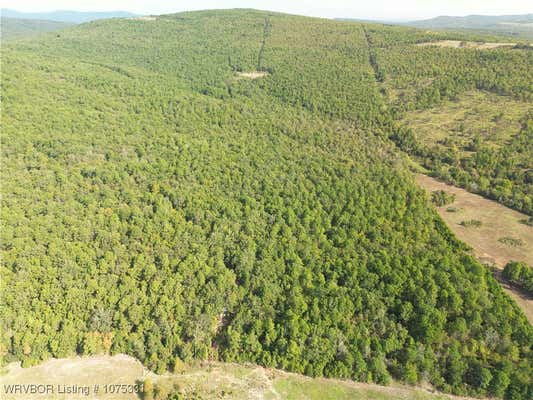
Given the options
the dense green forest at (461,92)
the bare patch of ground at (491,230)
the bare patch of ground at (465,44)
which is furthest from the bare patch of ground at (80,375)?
the bare patch of ground at (465,44)

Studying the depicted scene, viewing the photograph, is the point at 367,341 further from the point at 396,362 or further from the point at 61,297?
the point at 61,297

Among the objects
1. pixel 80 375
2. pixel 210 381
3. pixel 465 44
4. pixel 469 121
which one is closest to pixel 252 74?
pixel 469 121

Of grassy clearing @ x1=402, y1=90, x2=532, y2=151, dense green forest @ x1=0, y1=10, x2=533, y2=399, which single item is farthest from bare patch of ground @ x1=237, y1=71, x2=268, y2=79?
grassy clearing @ x1=402, y1=90, x2=532, y2=151

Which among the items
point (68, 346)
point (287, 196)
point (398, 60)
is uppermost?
point (398, 60)

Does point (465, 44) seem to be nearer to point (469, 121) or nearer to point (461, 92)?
point (461, 92)

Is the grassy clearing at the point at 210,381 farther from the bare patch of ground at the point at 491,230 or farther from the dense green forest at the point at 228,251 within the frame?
the bare patch of ground at the point at 491,230

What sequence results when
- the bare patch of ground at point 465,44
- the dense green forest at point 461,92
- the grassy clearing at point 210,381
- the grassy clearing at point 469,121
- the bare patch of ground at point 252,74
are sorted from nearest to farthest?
the grassy clearing at point 210,381 → the dense green forest at point 461,92 → the grassy clearing at point 469,121 → the bare patch of ground at point 252,74 → the bare patch of ground at point 465,44

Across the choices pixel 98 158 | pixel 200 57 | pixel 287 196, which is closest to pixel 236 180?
pixel 287 196
